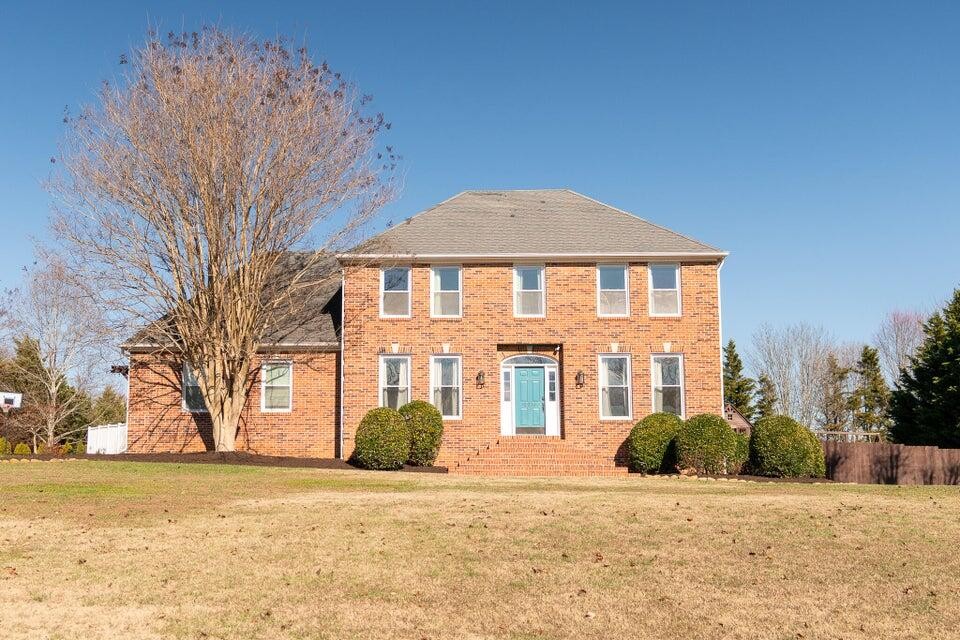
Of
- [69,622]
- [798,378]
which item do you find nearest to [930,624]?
[69,622]

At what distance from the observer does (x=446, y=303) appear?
2423 centimetres

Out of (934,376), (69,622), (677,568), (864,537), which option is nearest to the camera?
(69,622)

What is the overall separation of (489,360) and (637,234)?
5864 mm

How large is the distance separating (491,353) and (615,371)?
3.59 metres

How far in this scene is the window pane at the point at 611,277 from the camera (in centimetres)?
2428

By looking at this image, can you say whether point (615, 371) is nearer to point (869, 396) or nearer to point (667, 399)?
point (667, 399)

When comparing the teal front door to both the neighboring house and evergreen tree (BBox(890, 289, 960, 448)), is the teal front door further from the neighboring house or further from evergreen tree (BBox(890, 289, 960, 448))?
evergreen tree (BBox(890, 289, 960, 448))

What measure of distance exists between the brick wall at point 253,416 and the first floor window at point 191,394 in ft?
0.53

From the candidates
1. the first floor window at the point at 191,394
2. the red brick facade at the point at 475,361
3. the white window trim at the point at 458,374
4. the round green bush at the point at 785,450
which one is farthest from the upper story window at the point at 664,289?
the first floor window at the point at 191,394

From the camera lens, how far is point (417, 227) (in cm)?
2538

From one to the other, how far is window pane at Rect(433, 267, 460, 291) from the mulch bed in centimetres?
536

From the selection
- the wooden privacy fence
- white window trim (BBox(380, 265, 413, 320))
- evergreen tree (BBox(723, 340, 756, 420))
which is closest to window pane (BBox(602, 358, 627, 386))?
→ white window trim (BBox(380, 265, 413, 320))

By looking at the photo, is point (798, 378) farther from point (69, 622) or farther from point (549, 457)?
point (69, 622)

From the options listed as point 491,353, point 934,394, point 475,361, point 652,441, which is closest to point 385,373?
point 475,361
